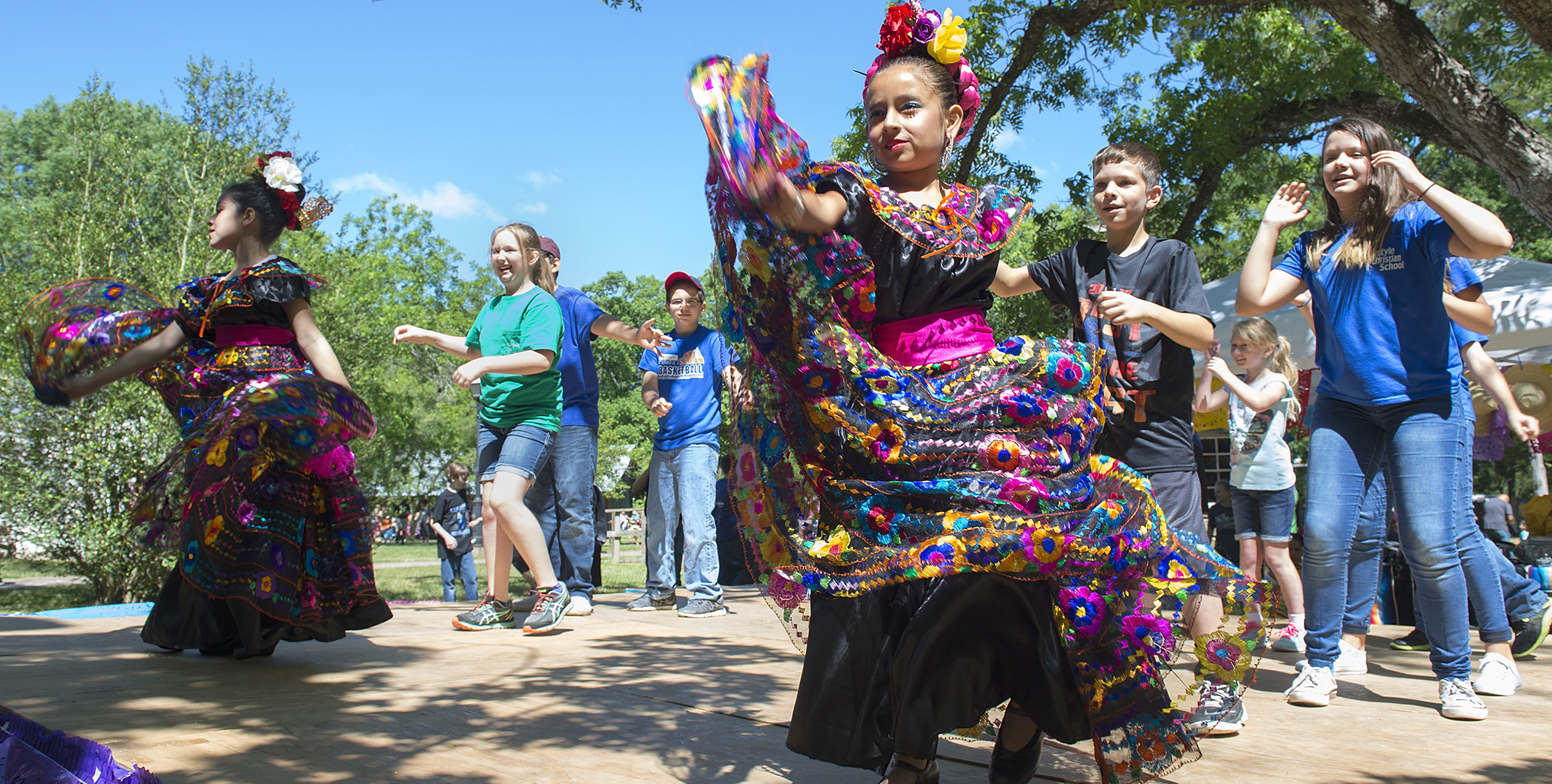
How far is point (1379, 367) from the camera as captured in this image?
334 centimetres

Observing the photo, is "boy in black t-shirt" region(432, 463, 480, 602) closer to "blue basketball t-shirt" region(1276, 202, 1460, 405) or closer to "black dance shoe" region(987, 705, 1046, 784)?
"blue basketball t-shirt" region(1276, 202, 1460, 405)

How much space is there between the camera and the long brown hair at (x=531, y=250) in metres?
5.10

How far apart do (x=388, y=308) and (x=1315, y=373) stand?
2894 centimetres

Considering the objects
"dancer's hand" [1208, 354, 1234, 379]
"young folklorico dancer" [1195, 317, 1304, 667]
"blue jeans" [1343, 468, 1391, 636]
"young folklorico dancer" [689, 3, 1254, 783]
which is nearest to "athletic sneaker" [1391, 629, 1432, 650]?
"young folklorico dancer" [1195, 317, 1304, 667]

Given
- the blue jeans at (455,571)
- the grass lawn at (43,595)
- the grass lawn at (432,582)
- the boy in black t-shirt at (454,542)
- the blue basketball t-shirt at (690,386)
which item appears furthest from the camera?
the grass lawn at (432,582)

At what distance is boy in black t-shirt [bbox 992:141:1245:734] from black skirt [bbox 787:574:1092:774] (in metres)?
1.29

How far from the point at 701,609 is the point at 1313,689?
A: 10.7 feet

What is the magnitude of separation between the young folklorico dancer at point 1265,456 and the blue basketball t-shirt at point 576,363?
338 centimetres

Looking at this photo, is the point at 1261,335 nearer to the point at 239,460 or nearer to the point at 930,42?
the point at 930,42

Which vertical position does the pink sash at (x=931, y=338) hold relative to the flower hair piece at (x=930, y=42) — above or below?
below

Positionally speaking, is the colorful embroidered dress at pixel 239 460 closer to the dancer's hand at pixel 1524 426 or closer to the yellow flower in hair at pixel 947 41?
the yellow flower in hair at pixel 947 41

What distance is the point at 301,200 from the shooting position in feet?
13.4

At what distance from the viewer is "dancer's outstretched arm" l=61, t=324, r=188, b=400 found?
311 centimetres

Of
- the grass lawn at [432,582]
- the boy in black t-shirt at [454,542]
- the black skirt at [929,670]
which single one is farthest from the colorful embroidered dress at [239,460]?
the boy in black t-shirt at [454,542]
